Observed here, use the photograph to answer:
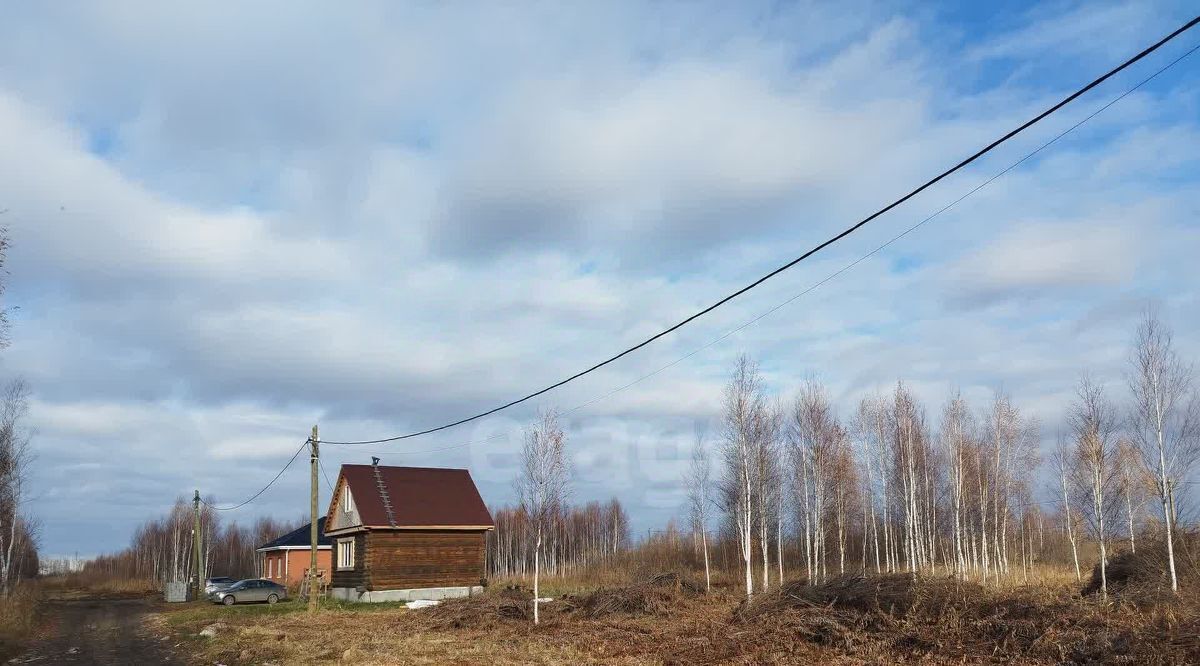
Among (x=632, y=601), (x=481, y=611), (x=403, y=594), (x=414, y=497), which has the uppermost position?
(x=414, y=497)

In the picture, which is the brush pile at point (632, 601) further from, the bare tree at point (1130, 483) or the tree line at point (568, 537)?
the tree line at point (568, 537)

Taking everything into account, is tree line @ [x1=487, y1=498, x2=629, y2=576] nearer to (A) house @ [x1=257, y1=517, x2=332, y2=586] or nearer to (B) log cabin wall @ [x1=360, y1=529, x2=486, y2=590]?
(A) house @ [x1=257, y1=517, x2=332, y2=586]

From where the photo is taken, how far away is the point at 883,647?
1680 centimetres

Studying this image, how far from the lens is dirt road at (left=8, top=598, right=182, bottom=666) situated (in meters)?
21.5

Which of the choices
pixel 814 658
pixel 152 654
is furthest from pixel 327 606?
pixel 814 658

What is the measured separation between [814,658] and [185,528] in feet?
401

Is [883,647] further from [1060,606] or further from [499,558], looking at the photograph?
[499,558]

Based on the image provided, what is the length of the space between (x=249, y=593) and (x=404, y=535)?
36.4 feet

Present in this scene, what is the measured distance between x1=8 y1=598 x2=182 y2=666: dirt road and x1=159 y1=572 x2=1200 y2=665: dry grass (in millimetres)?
1247

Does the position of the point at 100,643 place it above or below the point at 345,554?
below

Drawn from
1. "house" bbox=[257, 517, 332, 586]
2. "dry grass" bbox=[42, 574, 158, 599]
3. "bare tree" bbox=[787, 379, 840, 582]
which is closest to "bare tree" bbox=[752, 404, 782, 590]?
"bare tree" bbox=[787, 379, 840, 582]

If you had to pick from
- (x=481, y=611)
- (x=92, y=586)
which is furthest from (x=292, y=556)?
(x=481, y=611)

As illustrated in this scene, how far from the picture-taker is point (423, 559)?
137 ft

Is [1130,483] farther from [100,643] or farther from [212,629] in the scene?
[100,643]
